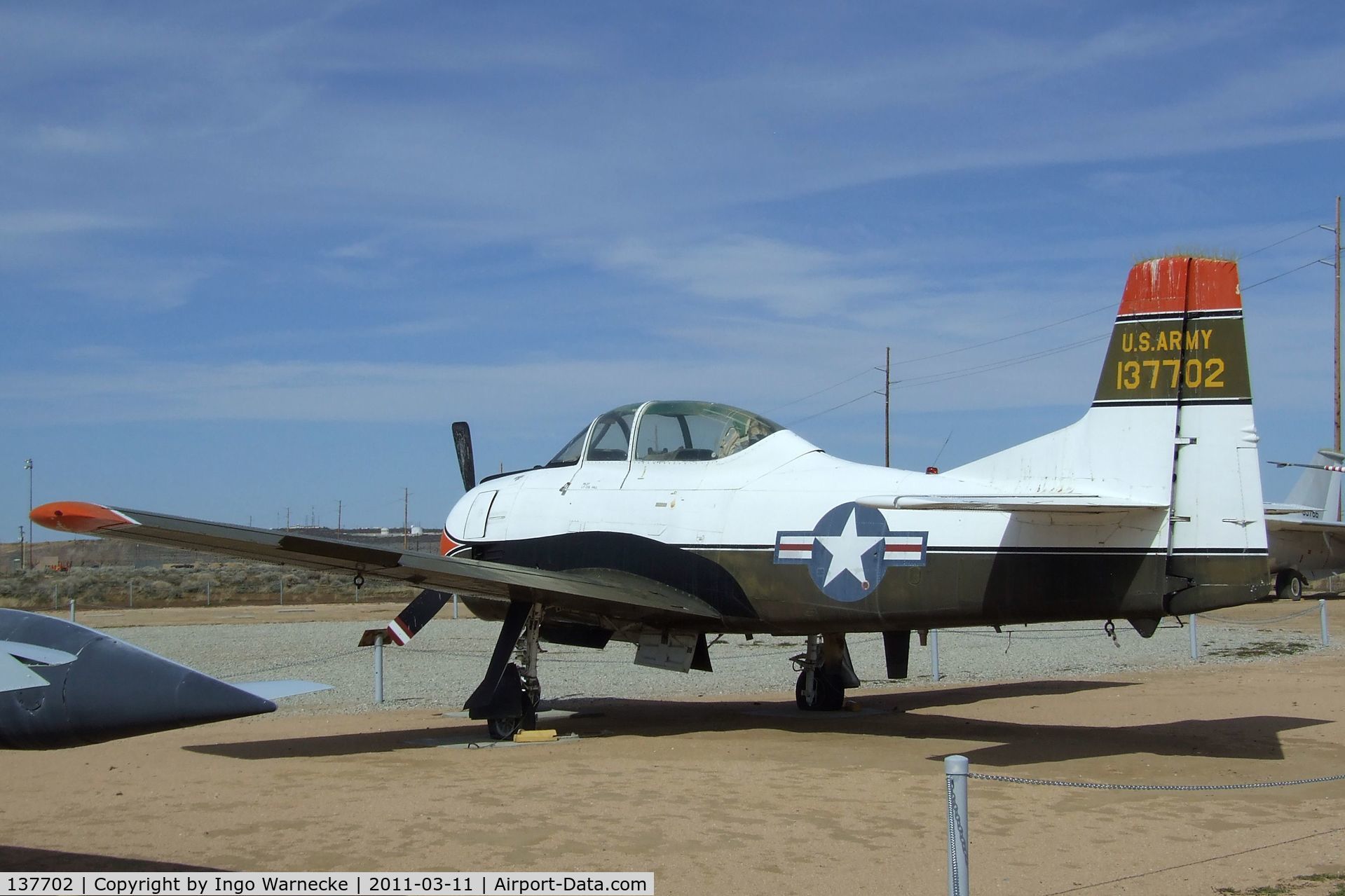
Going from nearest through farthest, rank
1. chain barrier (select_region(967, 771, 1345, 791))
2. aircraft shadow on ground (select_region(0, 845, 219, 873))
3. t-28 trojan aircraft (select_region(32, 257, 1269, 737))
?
aircraft shadow on ground (select_region(0, 845, 219, 873)), chain barrier (select_region(967, 771, 1345, 791)), t-28 trojan aircraft (select_region(32, 257, 1269, 737))

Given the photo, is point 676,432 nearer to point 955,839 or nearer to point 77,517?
point 77,517

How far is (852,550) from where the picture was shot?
10234 millimetres

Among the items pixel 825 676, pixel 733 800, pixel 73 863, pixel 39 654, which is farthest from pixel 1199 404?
pixel 73 863

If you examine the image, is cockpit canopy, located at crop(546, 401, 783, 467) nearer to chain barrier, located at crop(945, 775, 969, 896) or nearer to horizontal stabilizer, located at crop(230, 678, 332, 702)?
horizontal stabilizer, located at crop(230, 678, 332, 702)

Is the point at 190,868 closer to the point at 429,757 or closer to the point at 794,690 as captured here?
the point at 429,757

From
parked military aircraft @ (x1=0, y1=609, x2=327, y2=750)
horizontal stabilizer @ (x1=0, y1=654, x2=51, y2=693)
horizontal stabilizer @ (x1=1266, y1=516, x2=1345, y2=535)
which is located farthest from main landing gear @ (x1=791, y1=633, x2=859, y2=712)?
horizontal stabilizer @ (x1=1266, y1=516, x2=1345, y2=535)

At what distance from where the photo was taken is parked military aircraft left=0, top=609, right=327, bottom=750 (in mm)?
5230

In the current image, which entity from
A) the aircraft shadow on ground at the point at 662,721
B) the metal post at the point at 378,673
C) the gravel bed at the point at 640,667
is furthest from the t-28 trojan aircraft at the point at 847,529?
the gravel bed at the point at 640,667

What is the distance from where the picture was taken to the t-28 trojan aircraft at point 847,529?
8.99 meters

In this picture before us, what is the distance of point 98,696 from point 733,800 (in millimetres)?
4398

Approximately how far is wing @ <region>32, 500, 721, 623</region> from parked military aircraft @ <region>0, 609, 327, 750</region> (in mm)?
2564

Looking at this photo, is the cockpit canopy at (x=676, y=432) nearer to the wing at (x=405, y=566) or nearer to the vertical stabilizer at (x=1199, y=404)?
the wing at (x=405, y=566)

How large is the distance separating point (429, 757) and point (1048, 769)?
5187 mm

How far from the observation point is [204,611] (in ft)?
132
